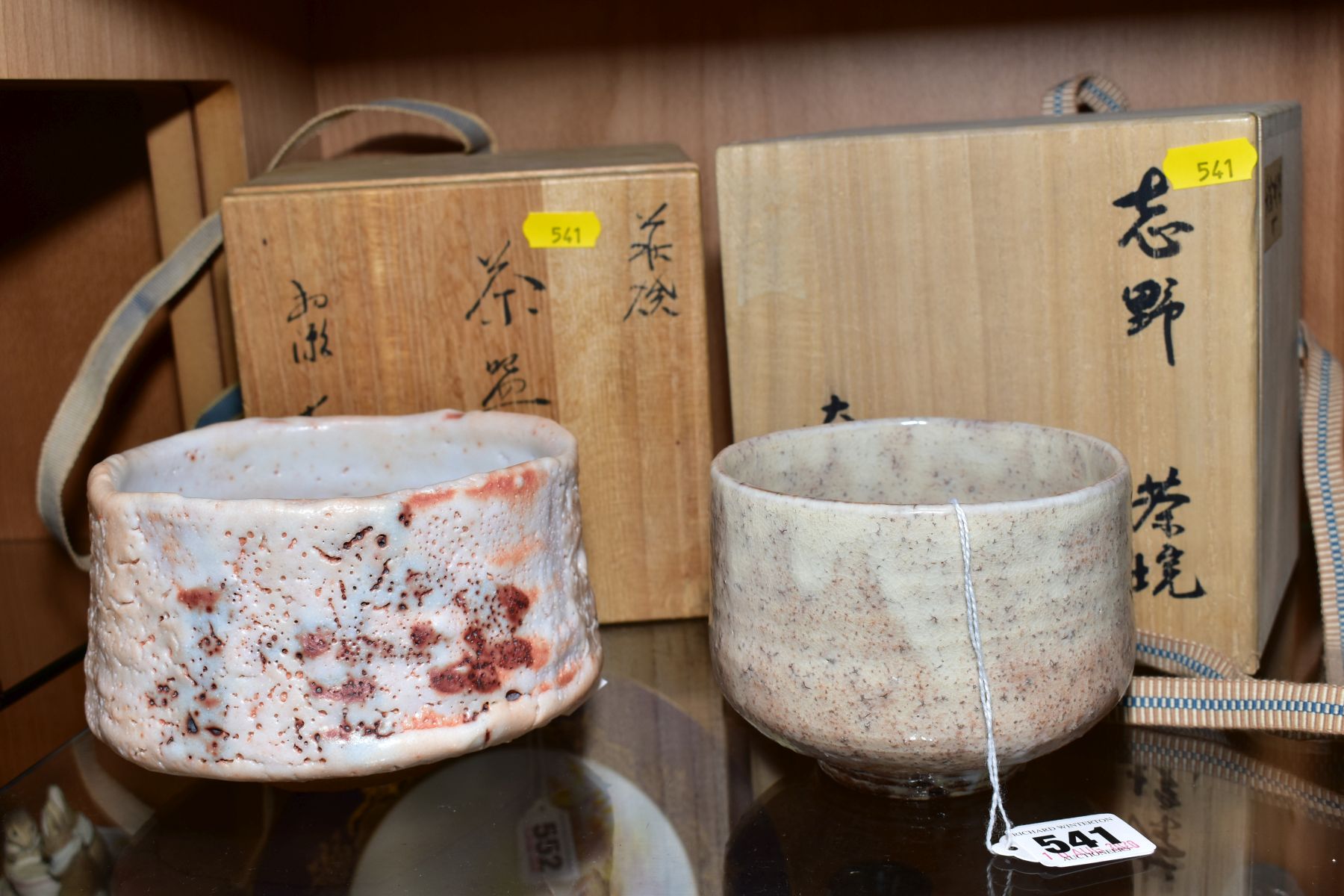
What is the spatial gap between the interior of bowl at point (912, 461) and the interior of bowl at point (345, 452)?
0.12 metres

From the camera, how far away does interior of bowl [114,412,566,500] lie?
67cm

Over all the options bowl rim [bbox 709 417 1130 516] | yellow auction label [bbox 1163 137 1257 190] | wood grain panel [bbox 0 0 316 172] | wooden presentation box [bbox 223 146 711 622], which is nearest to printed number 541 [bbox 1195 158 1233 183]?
yellow auction label [bbox 1163 137 1257 190]

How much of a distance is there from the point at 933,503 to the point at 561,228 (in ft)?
0.94

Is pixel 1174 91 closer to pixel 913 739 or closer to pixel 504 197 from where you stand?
pixel 504 197

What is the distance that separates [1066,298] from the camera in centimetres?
70

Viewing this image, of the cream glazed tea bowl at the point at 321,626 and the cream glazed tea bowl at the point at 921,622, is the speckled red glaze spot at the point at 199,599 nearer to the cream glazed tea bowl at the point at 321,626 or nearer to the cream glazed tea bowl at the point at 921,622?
the cream glazed tea bowl at the point at 321,626

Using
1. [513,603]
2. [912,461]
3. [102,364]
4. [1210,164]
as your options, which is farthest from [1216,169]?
[102,364]

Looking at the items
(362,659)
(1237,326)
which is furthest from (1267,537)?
(362,659)

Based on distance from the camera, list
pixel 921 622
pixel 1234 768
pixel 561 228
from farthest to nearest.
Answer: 1. pixel 561 228
2. pixel 1234 768
3. pixel 921 622

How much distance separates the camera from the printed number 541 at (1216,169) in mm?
661

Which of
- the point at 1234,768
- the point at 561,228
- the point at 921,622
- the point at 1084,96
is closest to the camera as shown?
the point at 921,622

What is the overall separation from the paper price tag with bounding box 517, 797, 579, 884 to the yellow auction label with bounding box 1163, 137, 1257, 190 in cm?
44

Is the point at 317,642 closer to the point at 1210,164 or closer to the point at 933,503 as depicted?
the point at 933,503

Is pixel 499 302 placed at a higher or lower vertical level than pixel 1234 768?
higher
